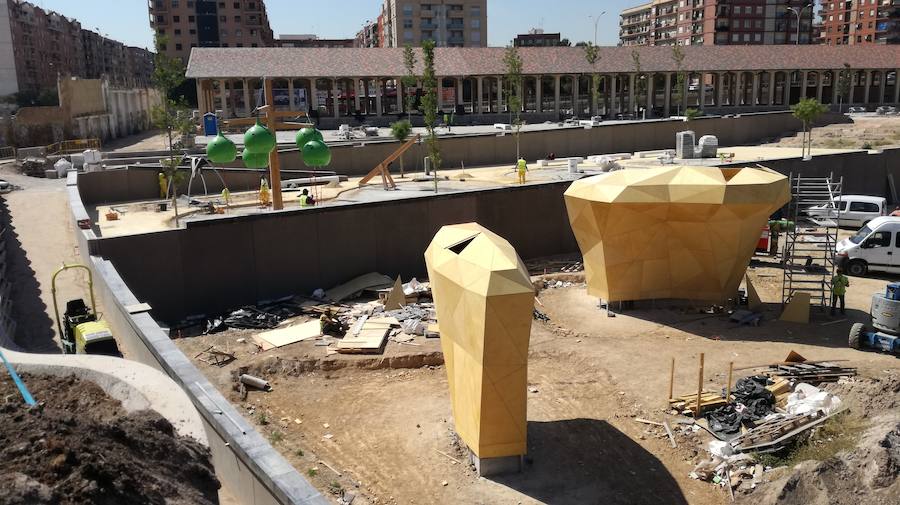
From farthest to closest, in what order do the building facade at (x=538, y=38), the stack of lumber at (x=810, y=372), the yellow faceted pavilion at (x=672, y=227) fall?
the building facade at (x=538, y=38) < the yellow faceted pavilion at (x=672, y=227) < the stack of lumber at (x=810, y=372)

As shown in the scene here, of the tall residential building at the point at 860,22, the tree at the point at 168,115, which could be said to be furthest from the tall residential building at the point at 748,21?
the tree at the point at 168,115

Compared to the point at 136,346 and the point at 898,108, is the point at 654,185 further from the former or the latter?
the point at 898,108

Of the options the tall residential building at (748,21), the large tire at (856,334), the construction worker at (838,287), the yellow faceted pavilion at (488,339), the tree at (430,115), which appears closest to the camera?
the yellow faceted pavilion at (488,339)

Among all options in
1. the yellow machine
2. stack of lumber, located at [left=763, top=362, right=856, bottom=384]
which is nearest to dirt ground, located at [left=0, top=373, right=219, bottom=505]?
the yellow machine

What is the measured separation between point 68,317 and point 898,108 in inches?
3059

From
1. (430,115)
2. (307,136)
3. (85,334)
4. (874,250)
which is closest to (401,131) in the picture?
(430,115)

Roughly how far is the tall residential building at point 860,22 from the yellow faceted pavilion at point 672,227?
112051 millimetres

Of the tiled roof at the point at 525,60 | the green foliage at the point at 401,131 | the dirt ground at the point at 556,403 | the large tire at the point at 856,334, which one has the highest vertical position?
the tiled roof at the point at 525,60

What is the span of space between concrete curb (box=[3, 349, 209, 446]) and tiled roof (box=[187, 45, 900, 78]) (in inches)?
2060

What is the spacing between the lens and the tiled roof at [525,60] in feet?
202

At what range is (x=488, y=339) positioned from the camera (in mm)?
11844

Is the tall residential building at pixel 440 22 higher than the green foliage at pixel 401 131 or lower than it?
higher

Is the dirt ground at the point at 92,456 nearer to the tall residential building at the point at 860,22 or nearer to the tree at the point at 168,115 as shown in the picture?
the tree at the point at 168,115

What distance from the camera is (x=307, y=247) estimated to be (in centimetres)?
2261
